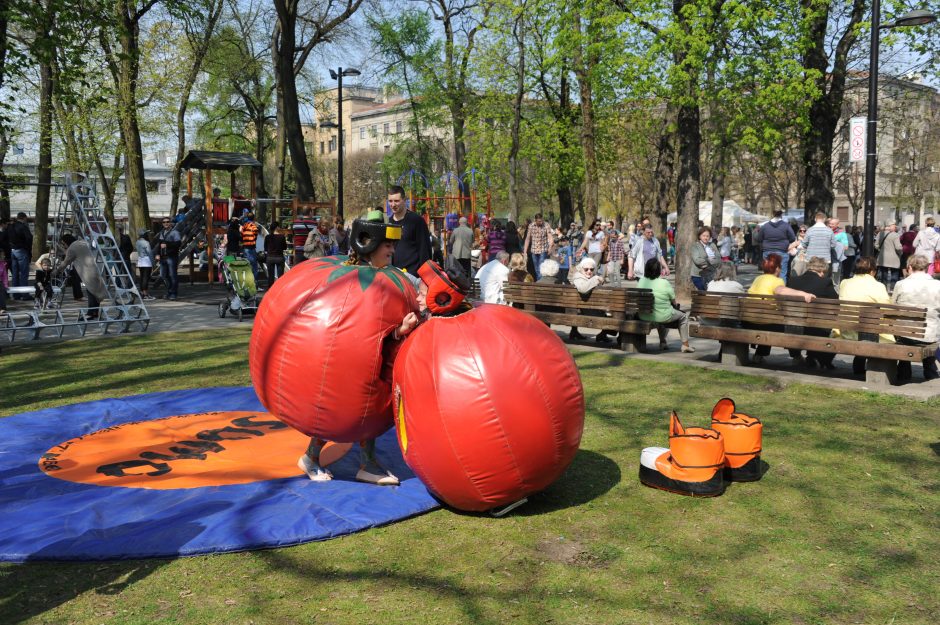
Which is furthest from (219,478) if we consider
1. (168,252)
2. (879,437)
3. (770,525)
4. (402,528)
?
(168,252)

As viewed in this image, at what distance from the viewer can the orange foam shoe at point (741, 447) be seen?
249 inches

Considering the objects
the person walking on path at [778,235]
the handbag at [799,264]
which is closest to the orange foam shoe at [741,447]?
the handbag at [799,264]

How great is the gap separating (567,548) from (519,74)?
30885mm

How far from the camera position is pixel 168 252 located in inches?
859

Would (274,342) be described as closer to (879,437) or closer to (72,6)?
(879,437)

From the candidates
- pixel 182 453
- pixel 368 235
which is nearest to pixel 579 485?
pixel 368 235

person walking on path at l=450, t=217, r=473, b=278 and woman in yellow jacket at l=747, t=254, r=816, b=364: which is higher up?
person walking on path at l=450, t=217, r=473, b=278

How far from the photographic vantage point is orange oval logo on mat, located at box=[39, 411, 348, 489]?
6.60 m

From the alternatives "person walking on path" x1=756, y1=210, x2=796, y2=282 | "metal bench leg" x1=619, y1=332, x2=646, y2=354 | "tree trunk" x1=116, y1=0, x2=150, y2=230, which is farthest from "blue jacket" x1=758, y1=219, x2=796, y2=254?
"tree trunk" x1=116, y1=0, x2=150, y2=230

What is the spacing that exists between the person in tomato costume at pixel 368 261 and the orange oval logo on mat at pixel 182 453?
0.27m

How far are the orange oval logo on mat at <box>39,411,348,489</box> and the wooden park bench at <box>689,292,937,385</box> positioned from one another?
622cm

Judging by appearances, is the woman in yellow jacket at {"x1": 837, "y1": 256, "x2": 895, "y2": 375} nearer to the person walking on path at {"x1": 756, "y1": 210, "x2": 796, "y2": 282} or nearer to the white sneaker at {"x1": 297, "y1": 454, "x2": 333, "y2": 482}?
the white sneaker at {"x1": 297, "y1": 454, "x2": 333, "y2": 482}

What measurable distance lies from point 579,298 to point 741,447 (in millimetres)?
6887

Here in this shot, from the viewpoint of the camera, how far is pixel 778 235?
18.6 meters
